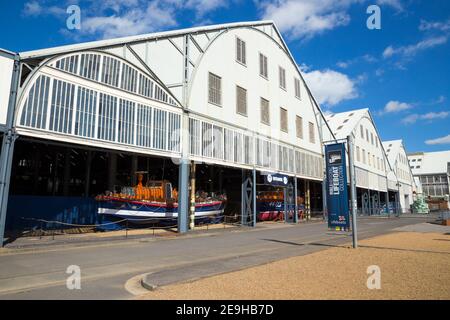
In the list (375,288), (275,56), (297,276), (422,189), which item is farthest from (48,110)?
(422,189)

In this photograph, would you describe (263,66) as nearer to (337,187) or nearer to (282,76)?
(282,76)

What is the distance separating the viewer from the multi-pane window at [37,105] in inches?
567

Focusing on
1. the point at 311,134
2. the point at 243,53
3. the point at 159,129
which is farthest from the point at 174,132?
the point at 311,134

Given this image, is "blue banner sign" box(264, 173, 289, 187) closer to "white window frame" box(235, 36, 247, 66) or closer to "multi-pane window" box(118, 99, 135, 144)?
"white window frame" box(235, 36, 247, 66)

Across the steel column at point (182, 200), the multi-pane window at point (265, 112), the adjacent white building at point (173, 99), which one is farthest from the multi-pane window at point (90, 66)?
the multi-pane window at point (265, 112)

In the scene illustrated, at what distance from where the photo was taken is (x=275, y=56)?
33.8 m

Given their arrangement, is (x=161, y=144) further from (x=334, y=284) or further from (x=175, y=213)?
(x=334, y=284)

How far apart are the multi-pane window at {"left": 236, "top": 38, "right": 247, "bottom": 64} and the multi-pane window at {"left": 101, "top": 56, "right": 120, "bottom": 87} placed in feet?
40.7

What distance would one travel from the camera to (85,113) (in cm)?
1656

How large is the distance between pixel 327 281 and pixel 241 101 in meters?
22.0

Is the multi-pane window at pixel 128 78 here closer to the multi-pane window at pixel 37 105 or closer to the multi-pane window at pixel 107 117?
the multi-pane window at pixel 107 117

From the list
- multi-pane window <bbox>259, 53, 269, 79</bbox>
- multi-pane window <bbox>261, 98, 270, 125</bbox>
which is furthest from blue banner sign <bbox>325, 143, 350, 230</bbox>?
multi-pane window <bbox>259, 53, 269, 79</bbox>

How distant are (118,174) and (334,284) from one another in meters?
26.7

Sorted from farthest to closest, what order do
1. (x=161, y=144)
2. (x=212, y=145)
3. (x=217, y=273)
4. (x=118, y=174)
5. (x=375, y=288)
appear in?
(x=118, y=174)
(x=212, y=145)
(x=161, y=144)
(x=217, y=273)
(x=375, y=288)
